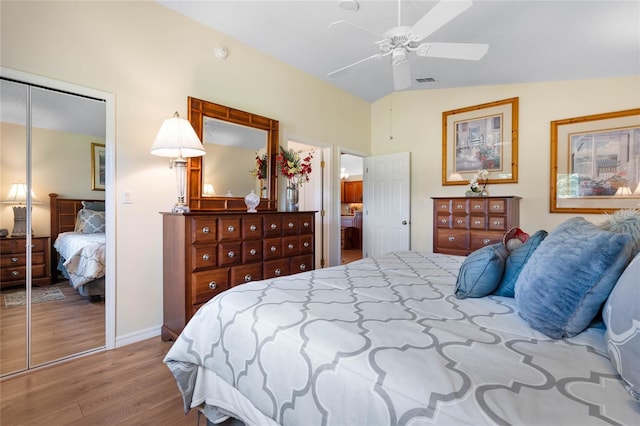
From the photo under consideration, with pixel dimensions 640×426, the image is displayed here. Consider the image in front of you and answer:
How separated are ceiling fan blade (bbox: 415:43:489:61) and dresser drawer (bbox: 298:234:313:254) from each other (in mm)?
1989

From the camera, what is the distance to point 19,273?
2045mm

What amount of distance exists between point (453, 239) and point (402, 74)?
2.33 metres

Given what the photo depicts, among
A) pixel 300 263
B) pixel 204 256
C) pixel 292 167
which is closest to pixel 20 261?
pixel 204 256

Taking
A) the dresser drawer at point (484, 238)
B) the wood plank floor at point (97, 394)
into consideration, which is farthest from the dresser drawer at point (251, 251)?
the dresser drawer at point (484, 238)

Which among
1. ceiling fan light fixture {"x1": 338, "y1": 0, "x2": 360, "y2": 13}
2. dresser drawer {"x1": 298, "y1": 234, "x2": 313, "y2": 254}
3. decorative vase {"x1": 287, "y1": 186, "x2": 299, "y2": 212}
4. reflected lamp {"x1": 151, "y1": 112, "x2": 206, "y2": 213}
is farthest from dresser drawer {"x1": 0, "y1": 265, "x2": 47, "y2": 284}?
ceiling fan light fixture {"x1": 338, "y1": 0, "x2": 360, "y2": 13}

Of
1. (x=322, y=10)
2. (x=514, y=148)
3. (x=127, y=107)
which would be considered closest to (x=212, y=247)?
(x=127, y=107)

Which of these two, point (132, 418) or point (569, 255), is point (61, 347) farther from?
point (569, 255)

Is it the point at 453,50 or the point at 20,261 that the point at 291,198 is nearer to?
the point at 453,50

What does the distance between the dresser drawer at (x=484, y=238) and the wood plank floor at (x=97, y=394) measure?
3417 mm

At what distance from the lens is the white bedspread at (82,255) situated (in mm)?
2225

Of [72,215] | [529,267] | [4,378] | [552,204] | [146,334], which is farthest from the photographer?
[552,204]

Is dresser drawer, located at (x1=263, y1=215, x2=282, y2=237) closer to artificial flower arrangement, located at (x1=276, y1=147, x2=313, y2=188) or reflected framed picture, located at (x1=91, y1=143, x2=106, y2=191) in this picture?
artificial flower arrangement, located at (x1=276, y1=147, x2=313, y2=188)

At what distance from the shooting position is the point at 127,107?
248 centimetres

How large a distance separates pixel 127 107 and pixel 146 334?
1.92 m
